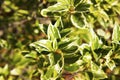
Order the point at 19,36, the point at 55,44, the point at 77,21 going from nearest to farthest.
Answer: the point at 55,44 < the point at 77,21 < the point at 19,36

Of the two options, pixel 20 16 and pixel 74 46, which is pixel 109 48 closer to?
pixel 74 46

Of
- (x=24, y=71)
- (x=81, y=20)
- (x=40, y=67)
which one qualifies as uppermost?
(x=81, y=20)

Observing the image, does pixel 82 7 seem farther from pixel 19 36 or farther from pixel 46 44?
pixel 19 36

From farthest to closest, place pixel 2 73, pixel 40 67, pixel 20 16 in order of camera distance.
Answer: pixel 20 16
pixel 2 73
pixel 40 67

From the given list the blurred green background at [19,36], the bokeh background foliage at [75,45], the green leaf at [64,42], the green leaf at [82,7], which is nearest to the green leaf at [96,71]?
the bokeh background foliage at [75,45]

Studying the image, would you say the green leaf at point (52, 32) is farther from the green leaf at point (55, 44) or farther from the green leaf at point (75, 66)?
the green leaf at point (75, 66)

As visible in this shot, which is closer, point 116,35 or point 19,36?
point 116,35

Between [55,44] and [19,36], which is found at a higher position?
[55,44]

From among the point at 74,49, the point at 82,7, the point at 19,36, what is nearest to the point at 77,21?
the point at 82,7

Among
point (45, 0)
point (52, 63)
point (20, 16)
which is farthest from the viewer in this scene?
point (20, 16)

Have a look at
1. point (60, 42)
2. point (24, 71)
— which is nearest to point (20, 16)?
point (24, 71)
